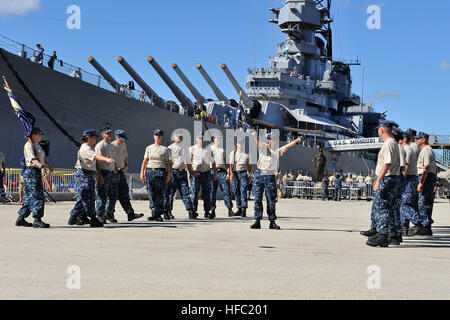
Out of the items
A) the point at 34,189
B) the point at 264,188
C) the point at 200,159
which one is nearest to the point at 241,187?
the point at 200,159

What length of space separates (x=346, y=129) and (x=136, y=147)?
27.8 metres

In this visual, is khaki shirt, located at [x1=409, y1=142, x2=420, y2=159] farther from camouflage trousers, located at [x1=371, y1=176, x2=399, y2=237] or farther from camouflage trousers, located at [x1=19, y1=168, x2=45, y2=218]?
camouflage trousers, located at [x1=19, y1=168, x2=45, y2=218]

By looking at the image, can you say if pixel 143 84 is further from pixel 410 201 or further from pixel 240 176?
pixel 410 201

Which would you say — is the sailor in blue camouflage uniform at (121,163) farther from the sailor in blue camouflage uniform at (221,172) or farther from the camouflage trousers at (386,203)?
the camouflage trousers at (386,203)

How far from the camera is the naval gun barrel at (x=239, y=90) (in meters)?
41.9

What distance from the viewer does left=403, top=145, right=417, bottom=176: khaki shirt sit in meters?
7.07

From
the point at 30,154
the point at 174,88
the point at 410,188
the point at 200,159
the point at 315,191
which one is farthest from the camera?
the point at 174,88

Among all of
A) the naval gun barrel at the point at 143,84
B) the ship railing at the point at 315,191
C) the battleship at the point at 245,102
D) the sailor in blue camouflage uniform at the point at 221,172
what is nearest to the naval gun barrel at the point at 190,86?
the battleship at the point at 245,102

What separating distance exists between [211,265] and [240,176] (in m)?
7.07

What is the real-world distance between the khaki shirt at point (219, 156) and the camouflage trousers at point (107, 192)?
2.88 m

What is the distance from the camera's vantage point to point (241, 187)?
1132 cm

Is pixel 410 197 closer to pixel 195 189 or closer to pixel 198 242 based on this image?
pixel 198 242
